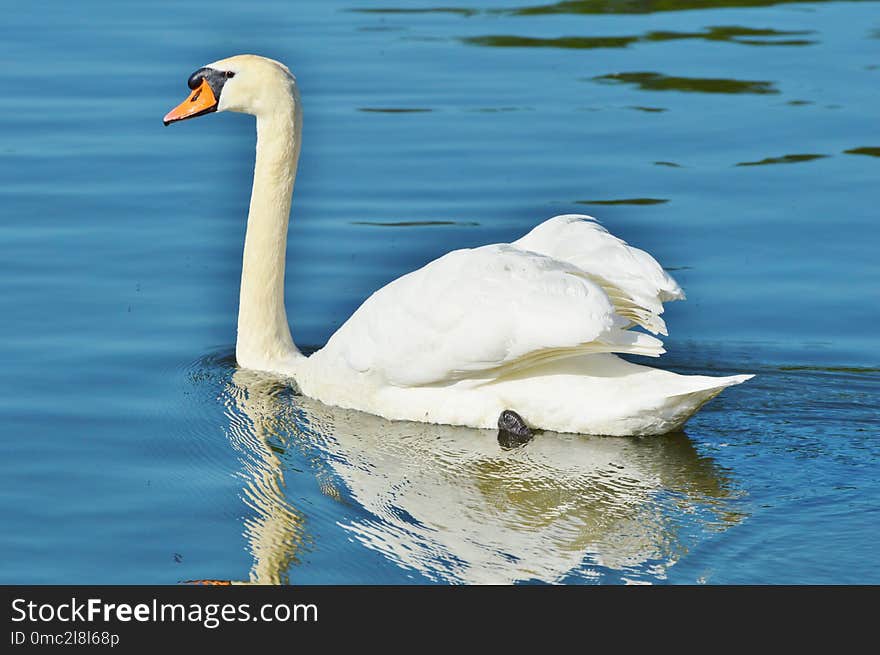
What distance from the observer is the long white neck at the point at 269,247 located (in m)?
9.15

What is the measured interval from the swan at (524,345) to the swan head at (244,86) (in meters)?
1.49

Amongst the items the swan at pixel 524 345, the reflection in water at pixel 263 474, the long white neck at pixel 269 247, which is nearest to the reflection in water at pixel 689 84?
the long white neck at pixel 269 247

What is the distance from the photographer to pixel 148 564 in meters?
6.32

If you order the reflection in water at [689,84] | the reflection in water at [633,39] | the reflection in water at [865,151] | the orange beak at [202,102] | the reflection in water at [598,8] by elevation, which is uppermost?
the orange beak at [202,102]

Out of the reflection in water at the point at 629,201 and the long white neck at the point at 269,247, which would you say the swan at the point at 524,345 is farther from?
the reflection in water at the point at 629,201

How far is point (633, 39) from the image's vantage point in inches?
680

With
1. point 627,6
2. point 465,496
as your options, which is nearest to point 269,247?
point 465,496

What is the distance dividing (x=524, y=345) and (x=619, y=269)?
2.22 ft

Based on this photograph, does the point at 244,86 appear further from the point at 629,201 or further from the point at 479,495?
the point at 629,201

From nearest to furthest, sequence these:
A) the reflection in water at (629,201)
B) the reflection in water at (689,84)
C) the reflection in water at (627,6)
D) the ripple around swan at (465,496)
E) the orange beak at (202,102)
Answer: the ripple around swan at (465,496)
the orange beak at (202,102)
the reflection in water at (629,201)
the reflection in water at (689,84)
the reflection in water at (627,6)

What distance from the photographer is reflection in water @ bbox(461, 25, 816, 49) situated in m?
17.1
